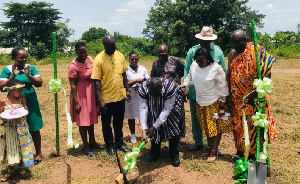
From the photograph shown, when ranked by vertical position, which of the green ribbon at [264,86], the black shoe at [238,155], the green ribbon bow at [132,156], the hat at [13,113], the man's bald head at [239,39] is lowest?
the black shoe at [238,155]

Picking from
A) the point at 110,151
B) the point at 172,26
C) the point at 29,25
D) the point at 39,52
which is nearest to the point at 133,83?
the point at 110,151

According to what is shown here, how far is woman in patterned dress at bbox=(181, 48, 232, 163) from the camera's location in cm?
365

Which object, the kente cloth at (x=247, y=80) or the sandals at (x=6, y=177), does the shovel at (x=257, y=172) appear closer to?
the kente cloth at (x=247, y=80)

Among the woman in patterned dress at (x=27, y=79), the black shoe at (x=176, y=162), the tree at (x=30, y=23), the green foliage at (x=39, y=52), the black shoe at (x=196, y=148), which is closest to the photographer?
the woman in patterned dress at (x=27, y=79)

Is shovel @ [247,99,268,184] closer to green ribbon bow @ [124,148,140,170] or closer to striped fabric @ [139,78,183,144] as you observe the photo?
striped fabric @ [139,78,183,144]

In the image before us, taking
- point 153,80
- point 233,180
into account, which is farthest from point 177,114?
point 233,180

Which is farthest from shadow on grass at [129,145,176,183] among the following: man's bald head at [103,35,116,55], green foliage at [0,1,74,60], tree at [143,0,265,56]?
green foliage at [0,1,74,60]

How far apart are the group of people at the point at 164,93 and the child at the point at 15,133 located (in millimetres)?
14

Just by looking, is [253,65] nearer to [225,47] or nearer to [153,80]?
[153,80]

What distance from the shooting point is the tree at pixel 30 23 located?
2877cm

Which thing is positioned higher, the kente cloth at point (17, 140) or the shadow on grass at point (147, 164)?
the kente cloth at point (17, 140)

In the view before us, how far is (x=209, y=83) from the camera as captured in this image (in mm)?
3697

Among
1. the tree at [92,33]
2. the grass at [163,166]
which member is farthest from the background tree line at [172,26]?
the grass at [163,166]

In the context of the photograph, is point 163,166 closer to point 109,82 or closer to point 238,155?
point 238,155
